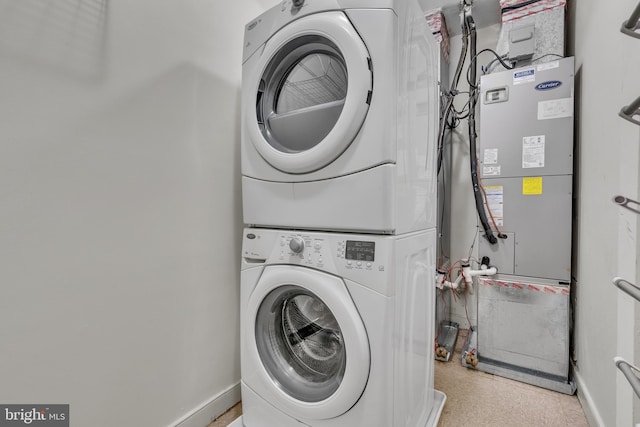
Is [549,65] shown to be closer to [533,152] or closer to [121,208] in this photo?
[533,152]

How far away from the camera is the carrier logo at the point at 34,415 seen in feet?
2.60

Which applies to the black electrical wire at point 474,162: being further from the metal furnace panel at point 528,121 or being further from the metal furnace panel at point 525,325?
the metal furnace panel at point 525,325

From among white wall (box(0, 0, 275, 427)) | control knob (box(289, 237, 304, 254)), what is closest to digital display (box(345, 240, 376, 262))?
control knob (box(289, 237, 304, 254))

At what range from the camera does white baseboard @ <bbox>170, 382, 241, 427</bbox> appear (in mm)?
1204

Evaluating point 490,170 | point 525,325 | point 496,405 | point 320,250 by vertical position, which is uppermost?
point 490,170

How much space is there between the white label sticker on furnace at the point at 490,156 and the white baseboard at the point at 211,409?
1957mm

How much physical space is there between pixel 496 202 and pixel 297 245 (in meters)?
1.42

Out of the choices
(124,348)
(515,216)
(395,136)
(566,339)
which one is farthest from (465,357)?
(124,348)

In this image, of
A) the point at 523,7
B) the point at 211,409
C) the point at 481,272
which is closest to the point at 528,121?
the point at 523,7

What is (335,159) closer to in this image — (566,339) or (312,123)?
(312,123)

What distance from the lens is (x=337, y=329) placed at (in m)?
1.06

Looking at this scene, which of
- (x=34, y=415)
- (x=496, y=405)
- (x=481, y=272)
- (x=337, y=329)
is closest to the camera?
(x=34, y=415)

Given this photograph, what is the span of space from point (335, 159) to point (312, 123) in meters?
0.18

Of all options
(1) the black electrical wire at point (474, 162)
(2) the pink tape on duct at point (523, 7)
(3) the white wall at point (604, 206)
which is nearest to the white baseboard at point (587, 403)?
(3) the white wall at point (604, 206)
